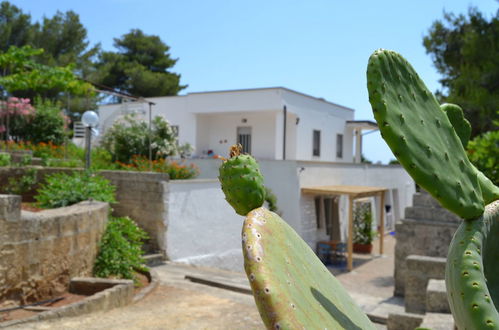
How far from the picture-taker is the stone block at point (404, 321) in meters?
6.14

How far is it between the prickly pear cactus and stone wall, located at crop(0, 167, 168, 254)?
372 inches

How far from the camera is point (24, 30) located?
3259 cm

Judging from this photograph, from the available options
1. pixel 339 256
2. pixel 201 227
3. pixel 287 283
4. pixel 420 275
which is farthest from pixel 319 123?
pixel 287 283

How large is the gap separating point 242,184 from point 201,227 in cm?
1065

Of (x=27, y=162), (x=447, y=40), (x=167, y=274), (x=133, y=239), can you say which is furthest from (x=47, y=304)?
(x=447, y=40)

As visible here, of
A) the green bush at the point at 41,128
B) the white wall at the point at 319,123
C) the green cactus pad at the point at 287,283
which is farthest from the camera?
the white wall at the point at 319,123

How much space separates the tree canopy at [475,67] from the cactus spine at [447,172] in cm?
1113

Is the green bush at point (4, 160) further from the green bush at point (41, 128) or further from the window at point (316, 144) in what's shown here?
the window at point (316, 144)

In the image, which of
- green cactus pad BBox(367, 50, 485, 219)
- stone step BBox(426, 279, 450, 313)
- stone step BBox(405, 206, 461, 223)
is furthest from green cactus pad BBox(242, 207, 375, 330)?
stone step BBox(405, 206, 461, 223)

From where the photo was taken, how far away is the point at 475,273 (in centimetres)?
151

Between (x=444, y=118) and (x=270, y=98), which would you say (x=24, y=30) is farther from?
(x=444, y=118)

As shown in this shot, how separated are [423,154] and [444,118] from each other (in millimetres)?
409

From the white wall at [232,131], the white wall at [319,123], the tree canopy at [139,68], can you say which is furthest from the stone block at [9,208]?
the tree canopy at [139,68]

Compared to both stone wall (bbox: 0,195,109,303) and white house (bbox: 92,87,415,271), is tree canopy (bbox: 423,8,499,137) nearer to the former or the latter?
white house (bbox: 92,87,415,271)
